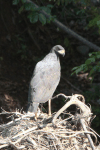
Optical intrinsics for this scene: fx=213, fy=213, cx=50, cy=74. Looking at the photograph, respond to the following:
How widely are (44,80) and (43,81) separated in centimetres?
2

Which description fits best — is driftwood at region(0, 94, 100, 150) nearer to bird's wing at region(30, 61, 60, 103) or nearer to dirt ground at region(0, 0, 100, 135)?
bird's wing at region(30, 61, 60, 103)

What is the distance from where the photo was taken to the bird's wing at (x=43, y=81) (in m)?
2.79

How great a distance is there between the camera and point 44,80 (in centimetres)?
293

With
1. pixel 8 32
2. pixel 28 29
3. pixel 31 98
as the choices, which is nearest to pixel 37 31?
pixel 28 29

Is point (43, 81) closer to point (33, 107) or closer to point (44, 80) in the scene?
point (44, 80)

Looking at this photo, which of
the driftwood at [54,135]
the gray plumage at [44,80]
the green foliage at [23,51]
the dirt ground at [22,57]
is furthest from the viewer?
the green foliage at [23,51]

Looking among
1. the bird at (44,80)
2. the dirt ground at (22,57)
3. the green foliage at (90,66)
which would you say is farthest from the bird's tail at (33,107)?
the dirt ground at (22,57)

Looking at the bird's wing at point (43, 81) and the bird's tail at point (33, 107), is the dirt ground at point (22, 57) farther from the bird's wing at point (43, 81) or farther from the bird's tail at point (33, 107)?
the bird's tail at point (33, 107)

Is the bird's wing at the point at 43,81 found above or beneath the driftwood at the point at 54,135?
above

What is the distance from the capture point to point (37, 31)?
738 centimetres

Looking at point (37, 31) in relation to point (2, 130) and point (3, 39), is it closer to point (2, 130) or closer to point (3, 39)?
point (3, 39)

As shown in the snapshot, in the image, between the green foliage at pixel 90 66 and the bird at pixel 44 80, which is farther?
the green foliage at pixel 90 66

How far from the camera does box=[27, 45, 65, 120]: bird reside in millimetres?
2770

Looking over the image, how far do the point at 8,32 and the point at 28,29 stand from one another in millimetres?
759
